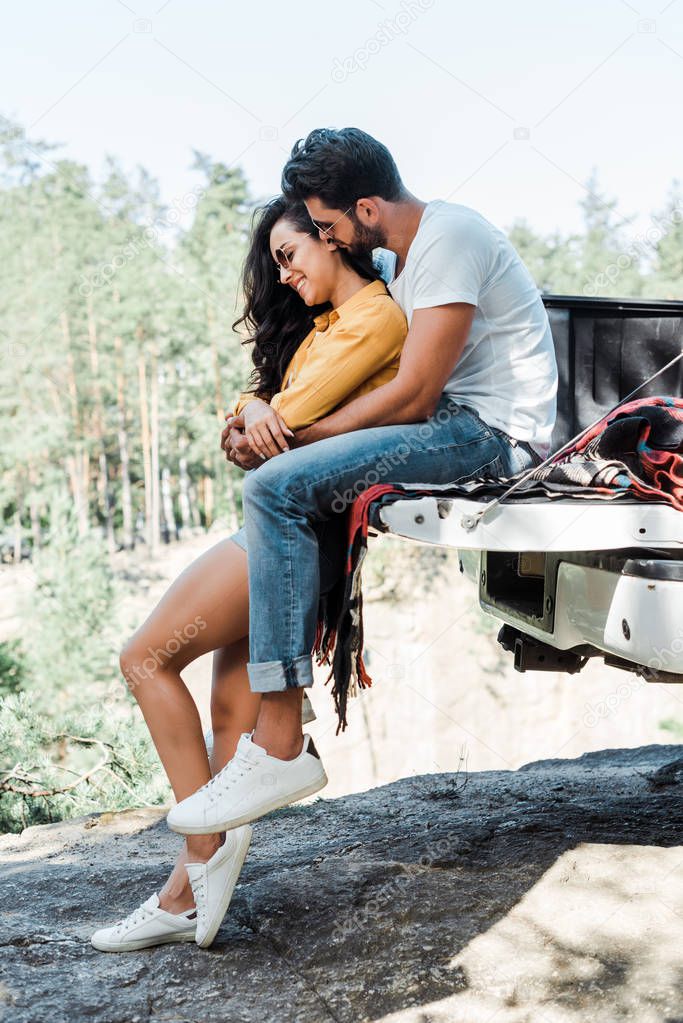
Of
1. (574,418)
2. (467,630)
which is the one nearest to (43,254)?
(467,630)

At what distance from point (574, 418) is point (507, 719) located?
24.3m

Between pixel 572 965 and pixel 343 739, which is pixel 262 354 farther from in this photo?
pixel 343 739

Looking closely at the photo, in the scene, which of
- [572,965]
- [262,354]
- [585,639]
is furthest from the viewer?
[262,354]

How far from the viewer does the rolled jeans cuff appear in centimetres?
265

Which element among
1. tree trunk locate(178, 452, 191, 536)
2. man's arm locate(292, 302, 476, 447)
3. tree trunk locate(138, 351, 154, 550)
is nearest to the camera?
man's arm locate(292, 302, 476, 447)

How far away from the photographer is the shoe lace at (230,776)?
272cm

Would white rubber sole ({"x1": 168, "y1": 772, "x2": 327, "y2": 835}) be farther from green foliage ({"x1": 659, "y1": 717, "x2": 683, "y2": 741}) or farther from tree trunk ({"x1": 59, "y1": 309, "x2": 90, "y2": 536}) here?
tree trunk ({"x1": 59, "y1": 309, "x2": 90, "y2": 536})

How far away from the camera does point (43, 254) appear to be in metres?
36.7

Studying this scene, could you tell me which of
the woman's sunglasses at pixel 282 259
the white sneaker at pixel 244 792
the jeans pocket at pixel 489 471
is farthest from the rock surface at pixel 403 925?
the woman's sunglasses at pixel 282 259

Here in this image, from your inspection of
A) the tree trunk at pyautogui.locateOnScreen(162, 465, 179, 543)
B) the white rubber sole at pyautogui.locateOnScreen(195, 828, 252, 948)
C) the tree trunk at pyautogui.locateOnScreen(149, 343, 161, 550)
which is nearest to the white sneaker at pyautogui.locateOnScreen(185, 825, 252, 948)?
the white rubber sole at pyautogui.locateOnScreen(195, 828, 252, 948)

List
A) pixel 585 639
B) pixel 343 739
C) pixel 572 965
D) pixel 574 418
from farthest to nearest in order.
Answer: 1. pixel 343 739
2. pixel 574 418
3. pixel 585 639
4. pixel 572 965

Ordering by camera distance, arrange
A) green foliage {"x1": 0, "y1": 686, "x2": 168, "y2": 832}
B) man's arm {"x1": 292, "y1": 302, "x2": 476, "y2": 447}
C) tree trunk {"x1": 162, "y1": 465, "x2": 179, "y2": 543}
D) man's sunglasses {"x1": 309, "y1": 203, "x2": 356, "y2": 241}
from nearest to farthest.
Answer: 1. man's arm {"x1": 292, "y1": 302, "x2": 476, "y2": 447}
2. man's sunglasses {"x1": 309, "y1": 203, "x2": 356, "y2": 241}
3. green foliage {"x1": 0, "y1": 686, "x2": 168, "y2": 832}
4. tree trunk {"x1": 162, "y1": 465, "x2": 179, "y2": 543}

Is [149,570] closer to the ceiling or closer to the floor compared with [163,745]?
closer to the floor

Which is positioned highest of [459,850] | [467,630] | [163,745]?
[163,745]
